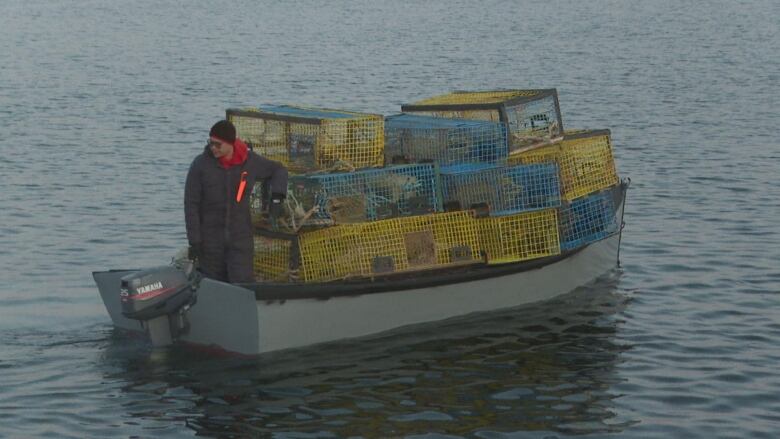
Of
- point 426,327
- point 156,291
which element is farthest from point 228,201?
point 426,327

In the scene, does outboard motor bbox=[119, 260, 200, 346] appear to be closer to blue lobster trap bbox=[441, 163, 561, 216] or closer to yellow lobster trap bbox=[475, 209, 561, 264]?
blue lobster trap bbox=[441, 163, 561, 216]

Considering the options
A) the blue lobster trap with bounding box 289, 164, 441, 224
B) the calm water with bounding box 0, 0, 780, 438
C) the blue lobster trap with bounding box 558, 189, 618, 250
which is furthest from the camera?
the blue lobster trap with bounding box 558, 189, 618, 250

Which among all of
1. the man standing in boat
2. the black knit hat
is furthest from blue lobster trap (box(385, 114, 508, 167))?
the black knit hat

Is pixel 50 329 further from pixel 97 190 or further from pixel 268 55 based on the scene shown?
pixel 268 55

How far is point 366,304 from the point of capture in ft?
42.8

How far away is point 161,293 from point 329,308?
65.4 inches

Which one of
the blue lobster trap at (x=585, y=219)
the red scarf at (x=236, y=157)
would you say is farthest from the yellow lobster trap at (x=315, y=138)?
the blue lobster trap at (x=585, y=219)

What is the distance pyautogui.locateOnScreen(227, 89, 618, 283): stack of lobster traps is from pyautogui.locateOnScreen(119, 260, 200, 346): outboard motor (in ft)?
3.37

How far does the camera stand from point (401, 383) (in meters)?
12.3

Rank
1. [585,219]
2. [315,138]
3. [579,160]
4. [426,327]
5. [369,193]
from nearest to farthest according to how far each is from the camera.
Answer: [369,193]
[315,138]
[426,327]
[579,160]
[585,219]

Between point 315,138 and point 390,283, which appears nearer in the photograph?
point 390,283

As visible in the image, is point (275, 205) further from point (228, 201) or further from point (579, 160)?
point (579, 160)

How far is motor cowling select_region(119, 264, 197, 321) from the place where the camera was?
462 inches

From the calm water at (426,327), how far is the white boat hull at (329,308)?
6.4 inches
